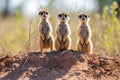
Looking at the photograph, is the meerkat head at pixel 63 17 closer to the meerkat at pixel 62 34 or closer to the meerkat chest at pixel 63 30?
the meerkat at pixel 62 34

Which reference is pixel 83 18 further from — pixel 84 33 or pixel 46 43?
pixel 46 43

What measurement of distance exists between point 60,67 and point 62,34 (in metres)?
1.83

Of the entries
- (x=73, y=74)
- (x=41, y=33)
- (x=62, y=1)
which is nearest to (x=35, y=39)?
(x=41, y=33)

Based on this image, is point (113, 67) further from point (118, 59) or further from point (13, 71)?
point (13, 71)

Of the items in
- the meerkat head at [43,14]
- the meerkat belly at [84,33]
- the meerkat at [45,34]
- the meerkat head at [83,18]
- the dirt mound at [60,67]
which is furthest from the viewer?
the meerkat head at [43,14]

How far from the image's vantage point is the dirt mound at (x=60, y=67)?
12078mm

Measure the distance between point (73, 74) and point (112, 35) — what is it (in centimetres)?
623

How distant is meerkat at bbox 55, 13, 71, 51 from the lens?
14.2 m

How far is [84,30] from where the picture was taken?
1414 cm

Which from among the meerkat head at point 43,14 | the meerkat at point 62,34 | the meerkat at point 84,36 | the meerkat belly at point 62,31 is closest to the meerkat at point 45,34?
the meerkat head at point 43,14

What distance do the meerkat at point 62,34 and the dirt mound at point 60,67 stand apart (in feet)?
4.05

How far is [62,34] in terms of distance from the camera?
14141mm

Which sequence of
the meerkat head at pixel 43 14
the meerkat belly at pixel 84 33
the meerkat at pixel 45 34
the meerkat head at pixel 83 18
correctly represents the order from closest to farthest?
the meerkat belly at pixel 84 33 < the meerkat head at pixel 83 18 < the meerkat at pixel 45 34 < the meerkat head at pixel 43 14

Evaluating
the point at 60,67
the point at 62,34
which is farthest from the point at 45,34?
the point at 60,67
